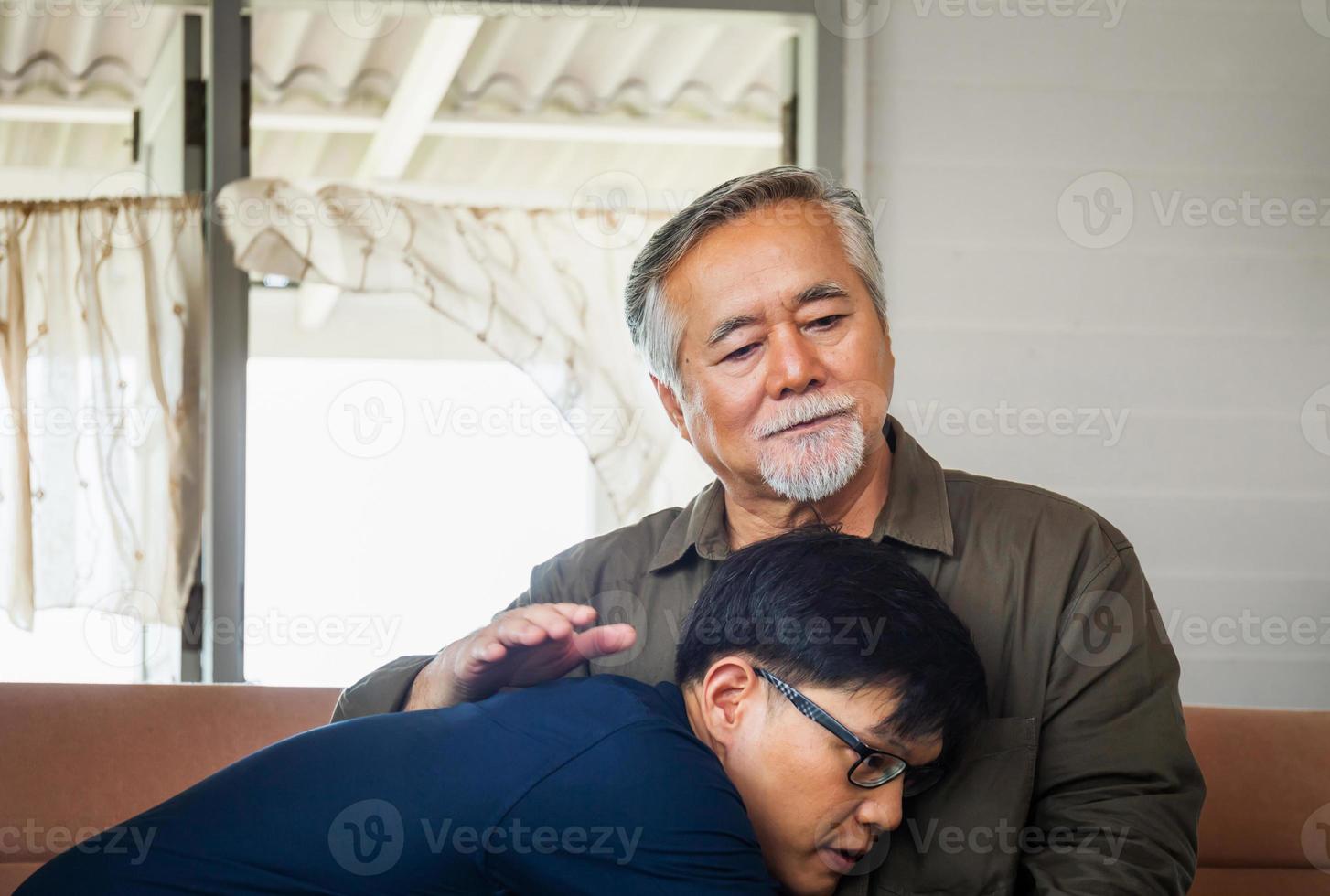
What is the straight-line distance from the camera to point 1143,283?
11.6 ft

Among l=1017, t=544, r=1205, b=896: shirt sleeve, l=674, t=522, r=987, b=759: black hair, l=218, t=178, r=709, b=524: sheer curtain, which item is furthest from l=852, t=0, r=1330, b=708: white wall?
l=674, t=522, r=987, b=759: black hair

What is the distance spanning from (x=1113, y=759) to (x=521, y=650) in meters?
0.72

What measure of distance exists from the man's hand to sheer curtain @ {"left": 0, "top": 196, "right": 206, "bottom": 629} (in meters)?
2.02

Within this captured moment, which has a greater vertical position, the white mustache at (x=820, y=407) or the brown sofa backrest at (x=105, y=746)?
the white mustache at (x=820, y=407)

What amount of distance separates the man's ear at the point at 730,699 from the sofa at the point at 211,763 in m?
1.08

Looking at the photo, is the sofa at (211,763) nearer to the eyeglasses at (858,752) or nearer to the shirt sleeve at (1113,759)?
the shirt sleeve at (1113,759)

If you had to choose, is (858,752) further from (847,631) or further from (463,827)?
(463,827)

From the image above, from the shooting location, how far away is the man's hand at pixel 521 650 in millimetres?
1473

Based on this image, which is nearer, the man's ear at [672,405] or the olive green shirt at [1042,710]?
the olive green shirt at [1042,710]

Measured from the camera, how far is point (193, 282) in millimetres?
3496

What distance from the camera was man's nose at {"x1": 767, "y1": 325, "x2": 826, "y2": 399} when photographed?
1.77m

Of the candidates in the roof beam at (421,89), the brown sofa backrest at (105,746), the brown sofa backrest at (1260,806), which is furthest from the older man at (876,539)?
the roof beam at (421,89)

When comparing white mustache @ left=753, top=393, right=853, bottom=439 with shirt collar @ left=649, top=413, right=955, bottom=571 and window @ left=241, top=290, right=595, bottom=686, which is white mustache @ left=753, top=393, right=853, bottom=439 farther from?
window @ left=241, top=290, right=595, bottom=686

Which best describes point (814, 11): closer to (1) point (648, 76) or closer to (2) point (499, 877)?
(1) point (648, 76)
